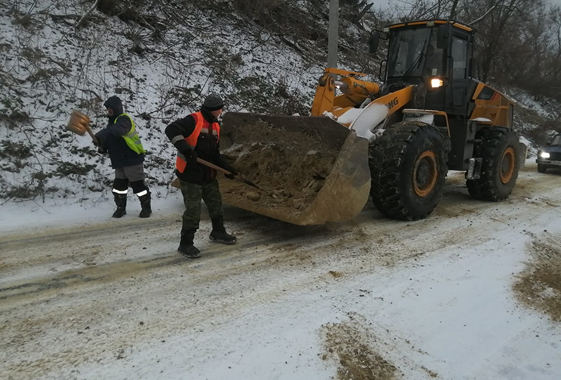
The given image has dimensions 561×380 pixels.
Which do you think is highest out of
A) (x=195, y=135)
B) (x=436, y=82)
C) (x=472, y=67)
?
(x=472, y=67)

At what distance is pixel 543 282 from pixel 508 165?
3746 mm

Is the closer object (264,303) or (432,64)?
(264,303)

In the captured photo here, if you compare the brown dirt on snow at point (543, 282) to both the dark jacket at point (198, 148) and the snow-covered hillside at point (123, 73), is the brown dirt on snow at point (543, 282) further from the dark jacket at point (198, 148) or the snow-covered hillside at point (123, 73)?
the snow-covered hillside at point (123, 73)

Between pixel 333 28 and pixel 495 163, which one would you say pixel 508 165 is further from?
pixel 333 28

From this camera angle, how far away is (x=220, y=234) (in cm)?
444

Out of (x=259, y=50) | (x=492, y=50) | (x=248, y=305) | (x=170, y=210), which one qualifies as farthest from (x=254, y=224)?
(x=492, y=50)

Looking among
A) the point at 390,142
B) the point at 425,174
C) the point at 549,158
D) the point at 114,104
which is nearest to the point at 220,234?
the point at 114,104

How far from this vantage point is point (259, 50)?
11953 mm

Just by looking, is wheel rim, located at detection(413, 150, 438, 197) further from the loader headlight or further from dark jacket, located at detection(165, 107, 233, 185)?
dark jacket, located at detection(165, 107, 233, 185)

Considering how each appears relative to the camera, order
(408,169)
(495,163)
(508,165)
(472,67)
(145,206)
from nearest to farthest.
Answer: (408,169) < (145,206) < (495,163) < (472,67) < (508,165)

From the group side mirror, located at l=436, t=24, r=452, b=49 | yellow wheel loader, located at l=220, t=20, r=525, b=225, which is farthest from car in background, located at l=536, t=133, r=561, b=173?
side mirror, located at l=436, t=24, r=452, b=49

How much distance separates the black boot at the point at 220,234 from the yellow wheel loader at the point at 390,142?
474 mm

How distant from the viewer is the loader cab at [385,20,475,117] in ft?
19.9

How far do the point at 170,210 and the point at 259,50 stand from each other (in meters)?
7.80
